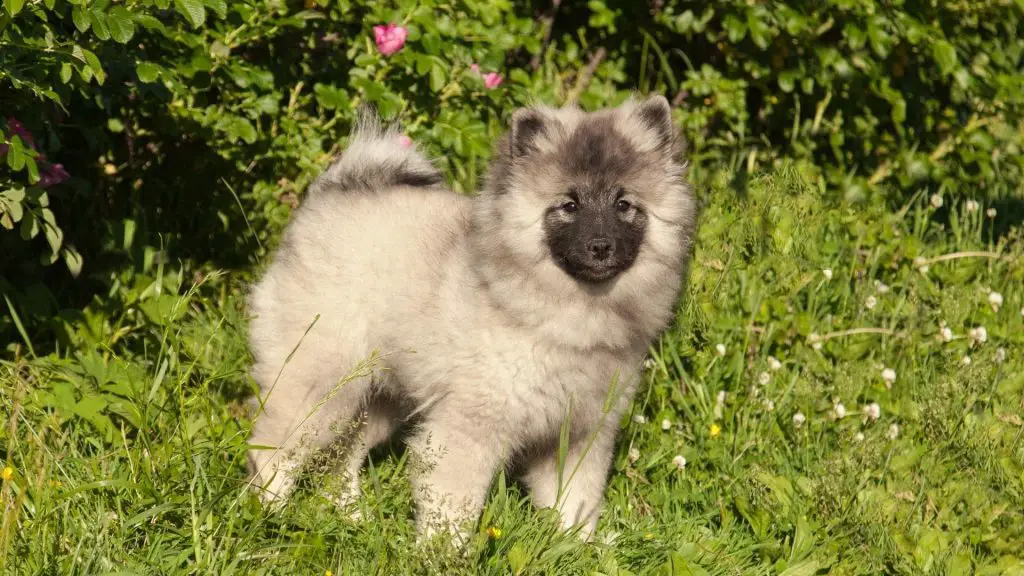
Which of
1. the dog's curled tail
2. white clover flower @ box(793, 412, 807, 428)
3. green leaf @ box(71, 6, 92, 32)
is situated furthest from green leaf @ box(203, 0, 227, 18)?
white clover flower @ box(793, 412, 807, 428)

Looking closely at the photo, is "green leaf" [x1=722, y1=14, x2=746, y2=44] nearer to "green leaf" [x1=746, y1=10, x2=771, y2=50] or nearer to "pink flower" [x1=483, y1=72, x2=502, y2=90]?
"green leaf" [x1=746, y1=10, x2=771, y2=50]

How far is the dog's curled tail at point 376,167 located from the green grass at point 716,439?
68 cm

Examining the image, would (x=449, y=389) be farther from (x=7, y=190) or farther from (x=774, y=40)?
(x=774, y=40)

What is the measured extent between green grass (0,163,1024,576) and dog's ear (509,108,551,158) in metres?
1.03

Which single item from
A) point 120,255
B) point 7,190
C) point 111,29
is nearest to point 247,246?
point 120,255

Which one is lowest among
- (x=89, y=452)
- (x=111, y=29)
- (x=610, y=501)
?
(x=610, y=501)

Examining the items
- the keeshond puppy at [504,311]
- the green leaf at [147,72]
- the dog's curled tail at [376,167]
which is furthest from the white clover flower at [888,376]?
the green leaf at [147,72]

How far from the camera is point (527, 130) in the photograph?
3373 millimetres

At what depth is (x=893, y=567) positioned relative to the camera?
335cm

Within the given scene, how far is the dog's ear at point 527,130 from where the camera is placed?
3.36 metres

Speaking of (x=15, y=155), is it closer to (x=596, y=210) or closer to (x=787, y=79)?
(x=596, y=210)

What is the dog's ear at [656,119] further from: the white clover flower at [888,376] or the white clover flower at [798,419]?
the white clover flower at [888,376]

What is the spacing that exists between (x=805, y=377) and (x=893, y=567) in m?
0.95

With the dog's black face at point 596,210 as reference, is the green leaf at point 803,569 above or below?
below
